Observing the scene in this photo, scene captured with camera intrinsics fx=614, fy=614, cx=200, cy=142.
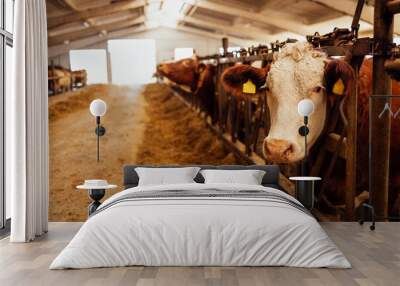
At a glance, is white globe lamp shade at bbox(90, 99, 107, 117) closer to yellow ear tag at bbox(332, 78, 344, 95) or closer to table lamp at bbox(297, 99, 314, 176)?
table lamp at bbox(297, 99, 314, 176)

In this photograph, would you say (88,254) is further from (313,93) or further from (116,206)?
(313,93)

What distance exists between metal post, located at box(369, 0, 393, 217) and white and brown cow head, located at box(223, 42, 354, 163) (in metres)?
0.33

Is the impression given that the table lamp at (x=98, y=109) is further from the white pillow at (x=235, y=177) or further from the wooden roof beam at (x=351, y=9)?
the wooden roof beam at (x=351, y=9)

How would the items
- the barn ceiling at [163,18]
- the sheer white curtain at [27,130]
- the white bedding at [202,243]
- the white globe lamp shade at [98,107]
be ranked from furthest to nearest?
the barn ceiling at [163,18] < the white globe lamp shade at [98,107] < the sheer white curtain at [27,130] < the white bedding at [202,243]

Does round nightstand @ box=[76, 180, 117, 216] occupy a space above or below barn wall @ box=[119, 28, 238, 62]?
below

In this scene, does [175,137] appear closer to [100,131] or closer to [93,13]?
[100,131]

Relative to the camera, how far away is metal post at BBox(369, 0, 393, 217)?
257 inches

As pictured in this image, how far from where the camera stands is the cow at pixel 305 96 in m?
6.50

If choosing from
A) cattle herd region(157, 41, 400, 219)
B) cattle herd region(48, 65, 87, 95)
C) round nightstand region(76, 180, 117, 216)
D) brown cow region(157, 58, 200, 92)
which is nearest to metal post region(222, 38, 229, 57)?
cattle herd region(157, 41, 400, 219)

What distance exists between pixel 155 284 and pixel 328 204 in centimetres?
342

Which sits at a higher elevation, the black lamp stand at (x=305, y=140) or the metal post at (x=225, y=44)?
the metal post at (x=225, y=44)

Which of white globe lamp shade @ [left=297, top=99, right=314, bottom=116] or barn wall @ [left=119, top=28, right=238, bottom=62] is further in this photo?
barn wall @ [left=119, top=28, right=238, bottom=62]

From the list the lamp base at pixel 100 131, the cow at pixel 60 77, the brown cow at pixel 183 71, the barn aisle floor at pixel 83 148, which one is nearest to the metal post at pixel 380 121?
the brown cow at pixel 183 71

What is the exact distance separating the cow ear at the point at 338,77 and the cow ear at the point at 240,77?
0.67 meters
